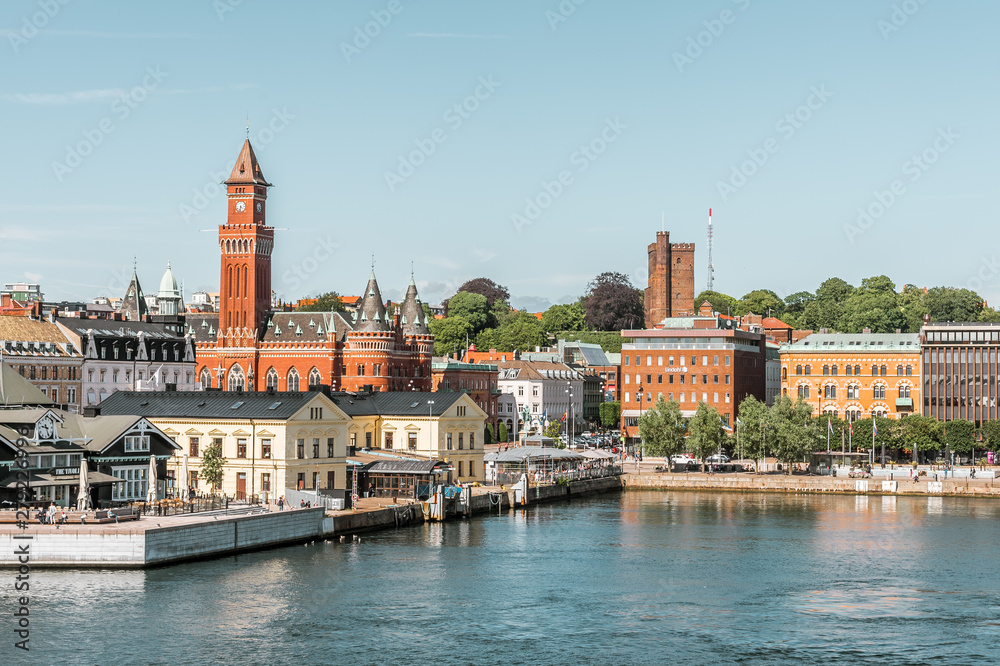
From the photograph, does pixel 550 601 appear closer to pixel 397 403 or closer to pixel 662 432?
pixel 397 403

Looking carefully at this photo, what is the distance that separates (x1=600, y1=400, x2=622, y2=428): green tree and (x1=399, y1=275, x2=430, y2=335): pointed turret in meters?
34.9

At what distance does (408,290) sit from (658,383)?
1164 inches

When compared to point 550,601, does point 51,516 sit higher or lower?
higher

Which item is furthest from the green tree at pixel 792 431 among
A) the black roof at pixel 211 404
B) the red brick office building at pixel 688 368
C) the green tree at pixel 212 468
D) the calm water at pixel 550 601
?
the green tree at pixel 212 468

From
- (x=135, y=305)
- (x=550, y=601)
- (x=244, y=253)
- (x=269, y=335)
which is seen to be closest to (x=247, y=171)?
(x=244, y=253)

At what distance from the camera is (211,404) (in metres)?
87.6

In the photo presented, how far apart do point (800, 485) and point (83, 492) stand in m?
63.2

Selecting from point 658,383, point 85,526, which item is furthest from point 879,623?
point 658,383

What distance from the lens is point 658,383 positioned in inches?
5920

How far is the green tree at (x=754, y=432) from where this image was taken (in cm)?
11788

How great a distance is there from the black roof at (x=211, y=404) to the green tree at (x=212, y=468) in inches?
109

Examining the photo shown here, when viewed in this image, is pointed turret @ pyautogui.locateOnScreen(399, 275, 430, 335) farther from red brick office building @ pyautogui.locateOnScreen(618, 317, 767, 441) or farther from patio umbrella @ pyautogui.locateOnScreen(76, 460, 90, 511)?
patio umbrella @ pyautogui.locateOnScreen(76, 460, 90, 511)

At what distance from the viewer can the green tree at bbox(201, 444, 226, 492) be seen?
269 feet

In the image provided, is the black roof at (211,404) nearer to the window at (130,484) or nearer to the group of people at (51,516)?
the window at (130,484)
